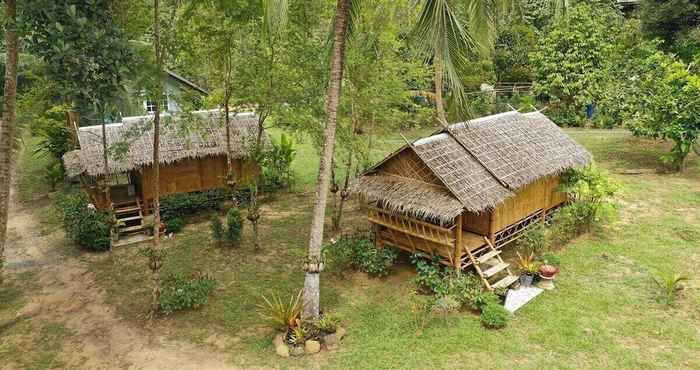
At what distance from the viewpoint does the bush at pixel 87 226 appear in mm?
14055

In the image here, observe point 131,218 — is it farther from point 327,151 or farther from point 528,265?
point 528,265

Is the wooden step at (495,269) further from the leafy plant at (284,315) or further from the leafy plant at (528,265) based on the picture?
the leafy plant at (284,315)

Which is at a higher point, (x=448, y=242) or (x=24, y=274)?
(x=448, y=242)

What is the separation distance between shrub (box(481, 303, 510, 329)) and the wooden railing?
1615mm

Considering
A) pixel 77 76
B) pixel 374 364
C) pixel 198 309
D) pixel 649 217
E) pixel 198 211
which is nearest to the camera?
pixel 77 76

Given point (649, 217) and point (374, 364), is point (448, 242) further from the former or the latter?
point (649, 217)

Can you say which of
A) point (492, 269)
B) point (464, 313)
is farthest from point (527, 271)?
point (464, 313)

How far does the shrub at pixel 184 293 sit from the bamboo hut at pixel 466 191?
417 centimetres

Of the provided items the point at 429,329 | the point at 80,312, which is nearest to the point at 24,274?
the point at 80,312

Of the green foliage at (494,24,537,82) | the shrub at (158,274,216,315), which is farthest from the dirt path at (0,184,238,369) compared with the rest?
the green foliage at (494,24,537,82)

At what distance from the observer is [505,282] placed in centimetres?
1111

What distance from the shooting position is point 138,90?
9156 millimetres

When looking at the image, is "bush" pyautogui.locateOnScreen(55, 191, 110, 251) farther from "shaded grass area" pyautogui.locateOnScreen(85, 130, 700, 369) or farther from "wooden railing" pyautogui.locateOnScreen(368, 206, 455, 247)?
"wooden railing" pyautogui.locateOnScreen(368, 206, 455, 247)

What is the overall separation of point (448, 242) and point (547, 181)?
447 cm
